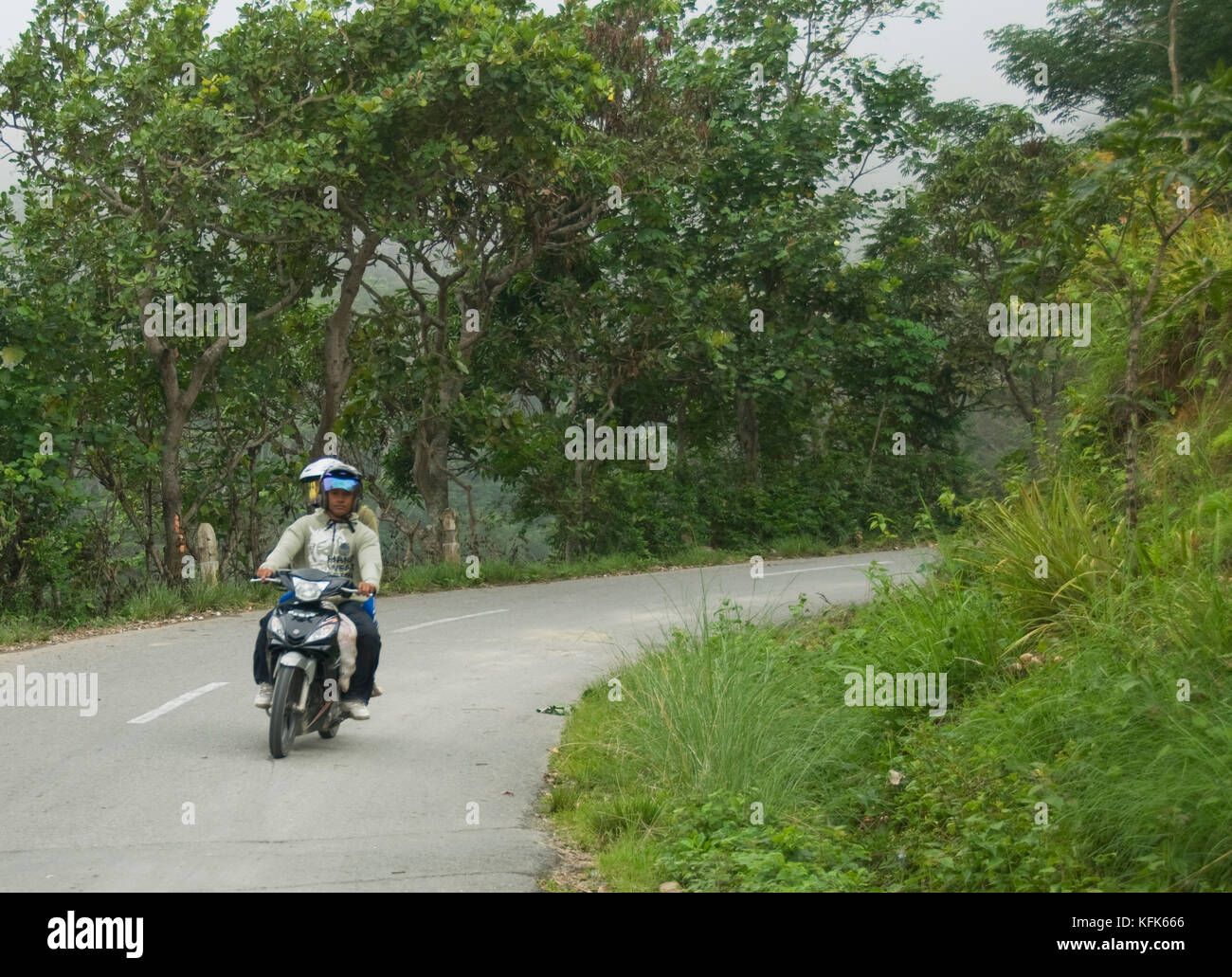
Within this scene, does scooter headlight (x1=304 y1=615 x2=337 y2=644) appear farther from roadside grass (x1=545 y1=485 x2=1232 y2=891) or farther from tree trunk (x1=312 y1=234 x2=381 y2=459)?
tree trunk (x1=312 y1=234 x2=381 y2=459)

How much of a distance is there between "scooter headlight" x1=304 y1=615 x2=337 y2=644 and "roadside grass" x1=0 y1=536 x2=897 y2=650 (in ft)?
21.9

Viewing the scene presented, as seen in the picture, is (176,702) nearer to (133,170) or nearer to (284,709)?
(284,709)

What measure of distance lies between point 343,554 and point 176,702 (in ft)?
7.85

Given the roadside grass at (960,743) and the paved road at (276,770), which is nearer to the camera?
the roadside grass at (960,743)

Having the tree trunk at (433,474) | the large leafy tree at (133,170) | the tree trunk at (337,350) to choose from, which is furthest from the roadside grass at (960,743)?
the tree trunk at (433,474)

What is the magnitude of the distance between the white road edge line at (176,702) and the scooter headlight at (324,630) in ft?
6.78

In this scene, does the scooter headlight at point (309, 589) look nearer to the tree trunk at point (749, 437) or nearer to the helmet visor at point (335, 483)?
the helmet visor at point (335, 483)

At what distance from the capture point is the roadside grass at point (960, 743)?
630 cm

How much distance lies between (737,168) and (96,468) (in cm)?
1491

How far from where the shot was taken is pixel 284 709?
9023 mm

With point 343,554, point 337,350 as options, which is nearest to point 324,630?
point 343,554

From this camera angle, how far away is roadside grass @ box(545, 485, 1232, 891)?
630 cm
